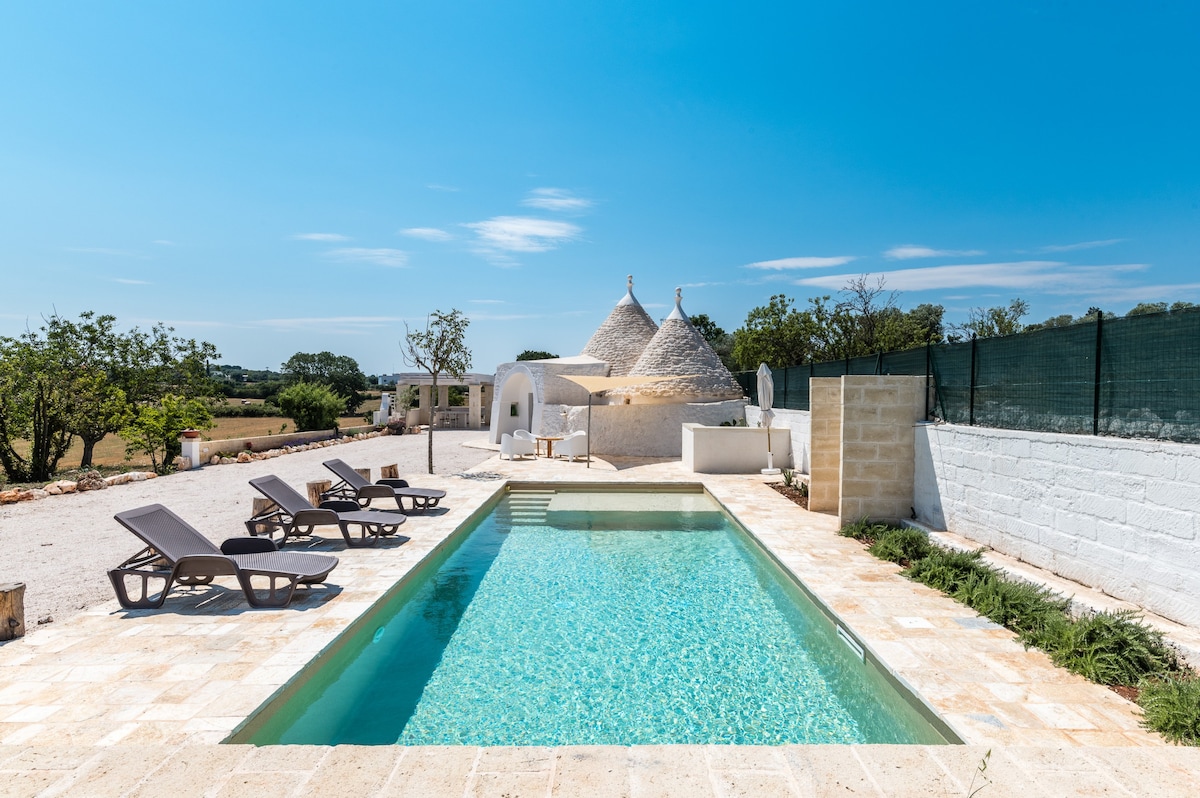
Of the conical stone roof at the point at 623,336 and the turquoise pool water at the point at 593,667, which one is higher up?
the conical stone roof at the point at 623,336

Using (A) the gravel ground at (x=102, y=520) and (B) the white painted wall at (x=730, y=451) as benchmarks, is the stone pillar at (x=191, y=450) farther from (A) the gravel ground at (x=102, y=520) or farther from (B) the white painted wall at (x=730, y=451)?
(B) the white painted wall at (x=730, y=451)

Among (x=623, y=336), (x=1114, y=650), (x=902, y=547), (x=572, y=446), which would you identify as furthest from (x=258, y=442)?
(x=1114, y=650)

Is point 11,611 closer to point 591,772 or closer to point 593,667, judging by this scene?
point 593,667

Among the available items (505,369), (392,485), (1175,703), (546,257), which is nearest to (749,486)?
(392,485)

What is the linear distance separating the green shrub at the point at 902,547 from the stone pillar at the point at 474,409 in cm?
2757

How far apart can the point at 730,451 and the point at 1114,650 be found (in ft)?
35.7

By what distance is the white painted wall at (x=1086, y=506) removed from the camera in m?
4.69

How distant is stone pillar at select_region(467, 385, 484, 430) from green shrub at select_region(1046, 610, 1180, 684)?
30513 mm

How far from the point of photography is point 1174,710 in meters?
3.45

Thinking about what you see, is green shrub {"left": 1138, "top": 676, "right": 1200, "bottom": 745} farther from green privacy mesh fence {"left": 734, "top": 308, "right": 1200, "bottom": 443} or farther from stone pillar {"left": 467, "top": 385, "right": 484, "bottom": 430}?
stone pillar {"left": 467, "top": 385, "right": 484, "bottom": 430}

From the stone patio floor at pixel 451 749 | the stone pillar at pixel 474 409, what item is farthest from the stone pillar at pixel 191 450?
the stone pillar at pixel 474 409

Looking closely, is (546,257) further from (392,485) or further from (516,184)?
(392,485)

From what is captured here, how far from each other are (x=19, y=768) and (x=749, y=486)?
11691 mm

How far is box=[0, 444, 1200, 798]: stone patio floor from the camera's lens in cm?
288
